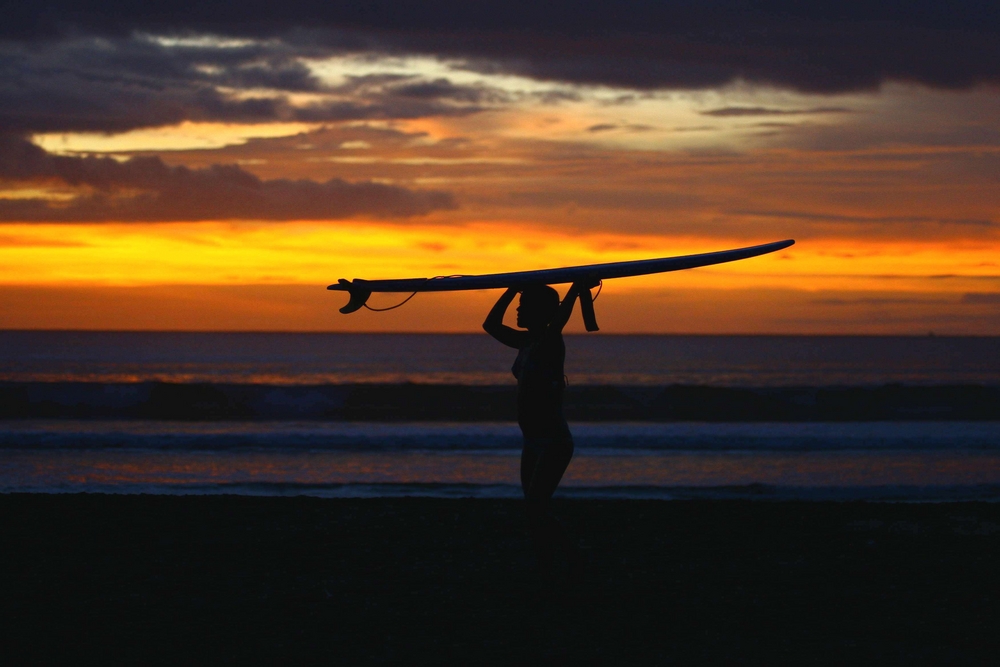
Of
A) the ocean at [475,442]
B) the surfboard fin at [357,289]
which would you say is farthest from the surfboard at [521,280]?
the ocean at [475,442]

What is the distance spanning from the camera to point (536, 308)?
569 cm

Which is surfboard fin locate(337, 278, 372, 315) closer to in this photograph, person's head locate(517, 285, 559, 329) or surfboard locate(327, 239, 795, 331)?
surfboard locate(327, 239, 795, 331)

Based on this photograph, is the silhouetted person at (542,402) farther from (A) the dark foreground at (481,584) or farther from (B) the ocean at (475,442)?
(B) the ocean at (475,442)

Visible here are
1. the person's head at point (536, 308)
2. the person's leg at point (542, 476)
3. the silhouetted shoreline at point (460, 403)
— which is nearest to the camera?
the person's leg at point (542, 476)

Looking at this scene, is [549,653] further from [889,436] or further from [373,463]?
[889,436]

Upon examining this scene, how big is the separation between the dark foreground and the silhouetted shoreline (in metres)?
17.4

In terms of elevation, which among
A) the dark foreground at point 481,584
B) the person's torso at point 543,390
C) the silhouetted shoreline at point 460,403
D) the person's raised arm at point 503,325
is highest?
the person's raised arm at point 503,325

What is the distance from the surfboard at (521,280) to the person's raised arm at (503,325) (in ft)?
0.28

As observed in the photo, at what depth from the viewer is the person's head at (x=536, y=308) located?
18.6 feet

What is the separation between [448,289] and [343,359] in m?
75.9

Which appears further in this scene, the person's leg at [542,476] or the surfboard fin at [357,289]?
the surfboard fin at [357,289]

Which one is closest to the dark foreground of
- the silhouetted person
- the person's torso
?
the silhouetted person

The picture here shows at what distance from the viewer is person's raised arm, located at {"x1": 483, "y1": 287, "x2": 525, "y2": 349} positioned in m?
5.83

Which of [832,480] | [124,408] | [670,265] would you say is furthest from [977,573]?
[124,408]
